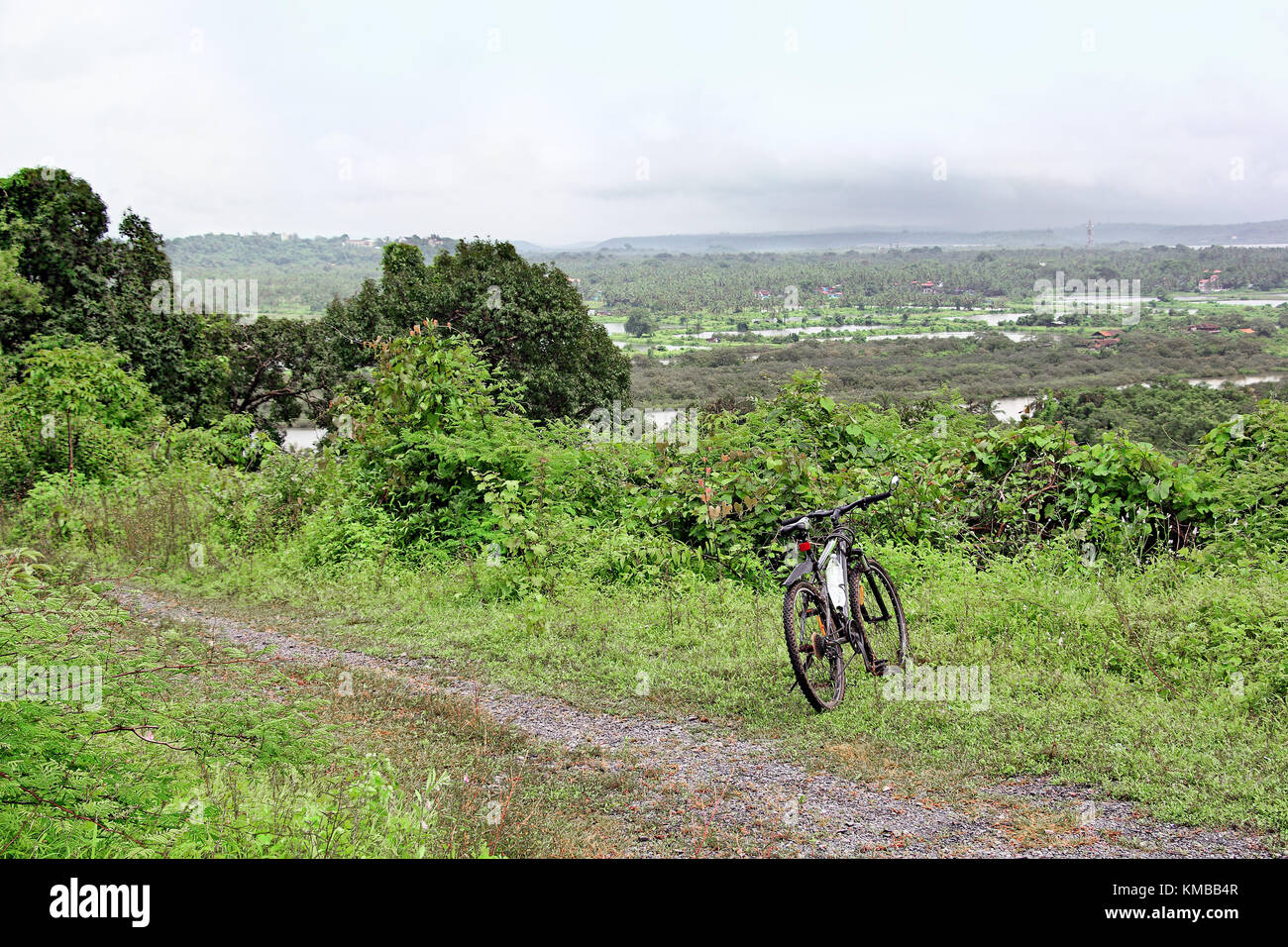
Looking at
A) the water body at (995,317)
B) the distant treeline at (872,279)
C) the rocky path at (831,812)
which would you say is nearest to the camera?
the rocky path at (831,812)

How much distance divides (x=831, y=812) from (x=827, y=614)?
1.66 metres

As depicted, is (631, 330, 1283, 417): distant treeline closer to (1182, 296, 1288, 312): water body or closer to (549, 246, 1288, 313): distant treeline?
(549, 246, 1288, 313): distant treeline

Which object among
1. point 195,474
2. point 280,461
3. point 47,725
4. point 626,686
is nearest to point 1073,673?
point 626,686

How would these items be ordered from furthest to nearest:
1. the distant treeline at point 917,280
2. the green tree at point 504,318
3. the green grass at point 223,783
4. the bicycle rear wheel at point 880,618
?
the distant treeline at point 917,280 → the green tree at point 504,318 → the bicycle rear wheel at point 880,618 → the green grass at point 223,783

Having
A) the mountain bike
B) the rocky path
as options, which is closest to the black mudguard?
the mountain bike

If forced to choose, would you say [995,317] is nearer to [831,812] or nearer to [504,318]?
[504,318]

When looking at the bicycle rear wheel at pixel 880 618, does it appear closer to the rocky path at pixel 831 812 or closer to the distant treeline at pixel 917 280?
the rocky path at pixel 831 812

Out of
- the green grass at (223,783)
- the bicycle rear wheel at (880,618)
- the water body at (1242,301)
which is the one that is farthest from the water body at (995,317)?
the green grass at (223,783)

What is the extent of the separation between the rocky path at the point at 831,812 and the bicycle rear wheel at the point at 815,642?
0.65 m

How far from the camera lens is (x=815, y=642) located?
5.42 m

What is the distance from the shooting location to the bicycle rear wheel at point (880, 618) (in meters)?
5.90

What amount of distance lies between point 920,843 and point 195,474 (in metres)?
12.6

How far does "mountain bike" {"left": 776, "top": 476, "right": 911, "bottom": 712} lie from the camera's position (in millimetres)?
5402
